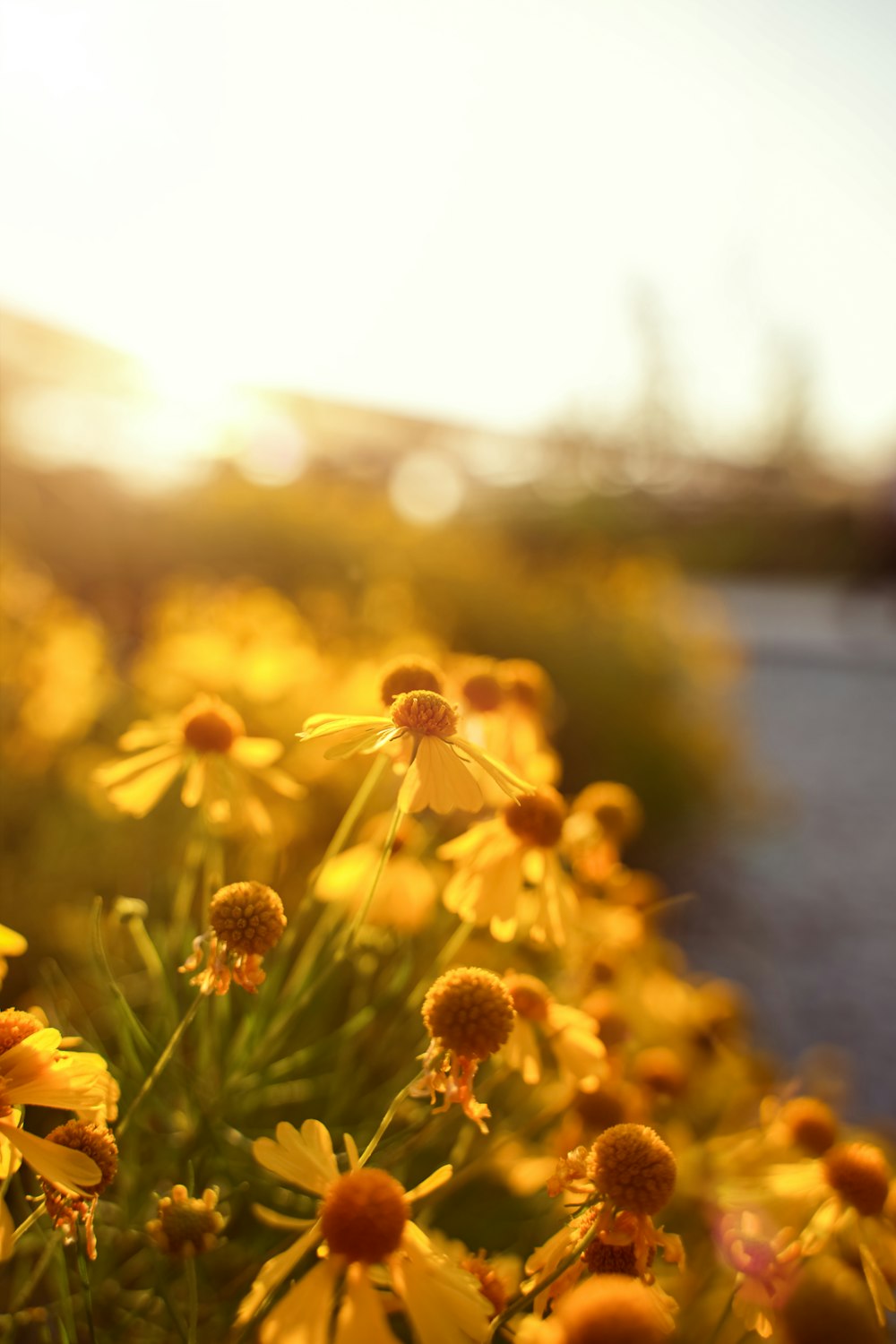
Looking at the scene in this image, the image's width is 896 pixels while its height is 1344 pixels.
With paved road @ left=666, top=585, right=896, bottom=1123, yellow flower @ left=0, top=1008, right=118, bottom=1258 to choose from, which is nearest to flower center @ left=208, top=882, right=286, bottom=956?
yellow flower @ left=0, top=1008, right=118, bottom=1258

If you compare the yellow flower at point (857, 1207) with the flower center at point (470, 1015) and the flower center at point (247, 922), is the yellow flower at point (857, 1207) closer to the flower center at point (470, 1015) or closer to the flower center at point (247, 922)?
the flower center at point (470, 1015)

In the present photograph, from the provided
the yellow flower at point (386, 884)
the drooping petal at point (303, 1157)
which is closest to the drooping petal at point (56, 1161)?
the drooping petal at point (303, 1157)

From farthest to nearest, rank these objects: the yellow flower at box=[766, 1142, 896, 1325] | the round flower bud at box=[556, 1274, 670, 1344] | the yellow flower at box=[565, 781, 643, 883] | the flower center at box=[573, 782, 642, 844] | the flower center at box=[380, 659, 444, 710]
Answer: the flower center at box=[573, 782, 642, 844] → the yellow flower at box=[565, 781, 643, 883] → the flower center at box=[380, 659, 444, 710] → the yellow flower at box=[766, 1142, 896, 1325] → the round flower bud at box=[556, 1274, 670, 1344]

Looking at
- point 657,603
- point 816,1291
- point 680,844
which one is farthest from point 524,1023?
point 657,603

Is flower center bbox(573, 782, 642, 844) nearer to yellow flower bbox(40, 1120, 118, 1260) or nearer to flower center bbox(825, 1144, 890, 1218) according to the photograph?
flower center bbox(825, 1144, 890, 1218)

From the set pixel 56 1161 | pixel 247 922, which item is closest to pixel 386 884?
pixel 247 922
